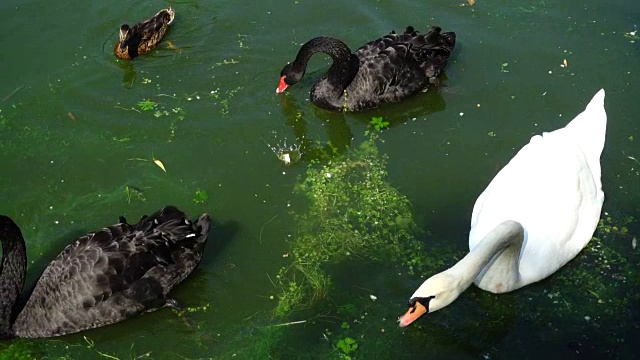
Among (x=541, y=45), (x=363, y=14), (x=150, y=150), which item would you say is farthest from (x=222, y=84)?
(x=541, y=45)

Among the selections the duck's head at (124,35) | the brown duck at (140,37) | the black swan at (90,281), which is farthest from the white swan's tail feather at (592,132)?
the duck's head at (124,35)

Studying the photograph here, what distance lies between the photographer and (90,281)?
17.3 feet

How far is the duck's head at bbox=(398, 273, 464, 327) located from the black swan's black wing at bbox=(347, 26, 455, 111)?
2.91 meters

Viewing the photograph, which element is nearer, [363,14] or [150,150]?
[150,150]

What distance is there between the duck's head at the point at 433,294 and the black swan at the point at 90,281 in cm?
185

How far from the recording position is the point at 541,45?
25.6ft

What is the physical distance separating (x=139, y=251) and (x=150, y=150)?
1.56 meters

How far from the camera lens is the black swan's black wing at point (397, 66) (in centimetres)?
710

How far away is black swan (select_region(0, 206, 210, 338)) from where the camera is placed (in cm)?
528

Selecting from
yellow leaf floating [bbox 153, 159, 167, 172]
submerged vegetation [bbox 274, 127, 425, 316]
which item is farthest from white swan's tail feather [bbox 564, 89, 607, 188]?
yellow leaf floating [bbox 153, 159, 167, 172]

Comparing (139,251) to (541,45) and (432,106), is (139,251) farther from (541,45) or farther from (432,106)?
(541,45)

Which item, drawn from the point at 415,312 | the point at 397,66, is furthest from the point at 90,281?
the point at 397,66

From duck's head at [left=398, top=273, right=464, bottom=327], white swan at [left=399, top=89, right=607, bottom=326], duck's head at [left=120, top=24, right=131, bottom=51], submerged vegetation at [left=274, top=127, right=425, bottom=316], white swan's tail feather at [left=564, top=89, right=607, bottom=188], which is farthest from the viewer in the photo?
duck's head at [left=120, top=24, right=131, bottom=51]

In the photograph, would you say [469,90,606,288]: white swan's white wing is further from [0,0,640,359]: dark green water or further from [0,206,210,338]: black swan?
[0,206,210,338]: black swan
